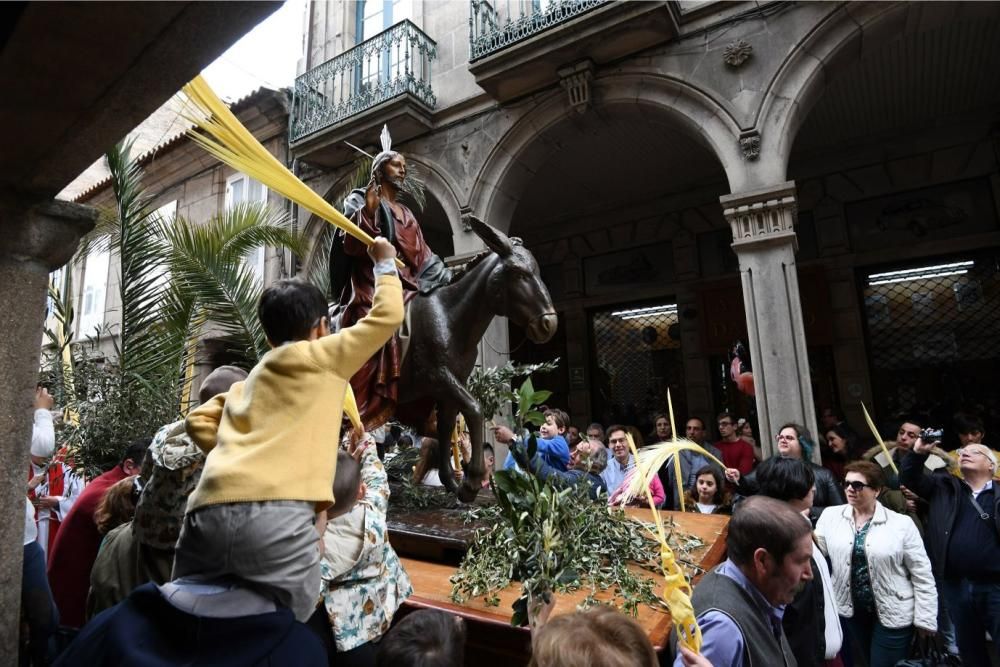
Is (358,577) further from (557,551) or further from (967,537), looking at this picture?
(967,537)

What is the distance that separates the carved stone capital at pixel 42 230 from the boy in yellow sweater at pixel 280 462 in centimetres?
73

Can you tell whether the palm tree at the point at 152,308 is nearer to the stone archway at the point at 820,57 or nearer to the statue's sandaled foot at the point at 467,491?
the statue's sandaled foot at the point at 467,491

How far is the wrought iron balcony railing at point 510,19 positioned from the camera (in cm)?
760

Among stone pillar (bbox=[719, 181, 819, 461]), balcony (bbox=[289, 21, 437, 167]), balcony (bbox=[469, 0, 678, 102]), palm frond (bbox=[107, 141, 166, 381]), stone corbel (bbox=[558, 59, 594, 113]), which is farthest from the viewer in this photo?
balcony (bbox=[289, 21, 437, 167])

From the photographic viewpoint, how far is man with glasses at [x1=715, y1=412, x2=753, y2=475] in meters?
5.98

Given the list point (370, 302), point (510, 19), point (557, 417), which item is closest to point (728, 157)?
point (557, 417)

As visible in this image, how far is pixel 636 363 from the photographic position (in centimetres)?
1105

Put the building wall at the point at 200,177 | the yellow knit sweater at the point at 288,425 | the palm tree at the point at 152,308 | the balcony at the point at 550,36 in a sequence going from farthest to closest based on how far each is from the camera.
→ the building wall at the point at 200,177, the balcony at the point at 550,36, the palm tree at the point at 152,308, the yellow knit sweater at the point at 288,425

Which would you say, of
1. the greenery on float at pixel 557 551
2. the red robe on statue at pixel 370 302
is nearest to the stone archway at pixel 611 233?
the red robe on statue at pixel 370 302

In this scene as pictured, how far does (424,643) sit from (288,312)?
3.20 feet

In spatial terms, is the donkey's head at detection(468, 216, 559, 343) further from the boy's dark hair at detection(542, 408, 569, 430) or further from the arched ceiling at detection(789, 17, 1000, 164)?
the arched ceiling at detection(789, 17, 1000, 164)

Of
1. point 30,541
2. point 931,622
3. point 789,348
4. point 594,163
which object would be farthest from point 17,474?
point 594,163

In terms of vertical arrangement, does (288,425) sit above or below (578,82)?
below

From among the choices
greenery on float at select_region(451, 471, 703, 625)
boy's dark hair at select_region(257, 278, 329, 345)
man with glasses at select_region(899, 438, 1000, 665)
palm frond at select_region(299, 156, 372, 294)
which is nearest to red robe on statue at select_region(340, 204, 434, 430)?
greenery on float at select_region(451, 471, 703, 625)
